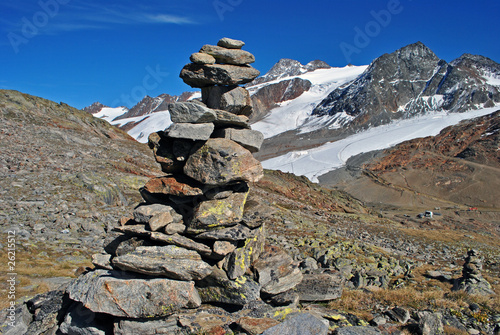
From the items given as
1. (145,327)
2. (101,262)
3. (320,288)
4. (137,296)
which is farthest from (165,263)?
(320,288)

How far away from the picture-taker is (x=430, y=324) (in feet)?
32.2

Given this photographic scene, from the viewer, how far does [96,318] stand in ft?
30.5

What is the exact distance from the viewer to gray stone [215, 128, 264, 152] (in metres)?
11.3

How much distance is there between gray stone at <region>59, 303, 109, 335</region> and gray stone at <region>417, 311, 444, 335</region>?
363 inches

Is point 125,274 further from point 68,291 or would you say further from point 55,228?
point 55,228

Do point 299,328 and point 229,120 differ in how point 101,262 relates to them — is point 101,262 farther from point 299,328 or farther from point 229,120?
point 299,328

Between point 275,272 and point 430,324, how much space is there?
16.0 ft

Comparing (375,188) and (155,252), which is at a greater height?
(375,188)

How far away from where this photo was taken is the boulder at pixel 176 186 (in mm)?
10562

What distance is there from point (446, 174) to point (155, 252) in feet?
410

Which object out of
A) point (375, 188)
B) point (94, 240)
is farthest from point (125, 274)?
point (375, 188)

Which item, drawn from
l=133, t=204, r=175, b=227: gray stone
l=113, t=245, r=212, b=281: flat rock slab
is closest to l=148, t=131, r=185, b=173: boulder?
l=133, t=204, r=175, b=227: gray stone

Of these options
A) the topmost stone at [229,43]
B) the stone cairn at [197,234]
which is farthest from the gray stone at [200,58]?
the topmost stone at [229,43]

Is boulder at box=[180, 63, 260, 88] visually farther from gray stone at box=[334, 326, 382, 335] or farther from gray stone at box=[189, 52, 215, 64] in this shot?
gray stone at box=[334, 326, 382, 335]
